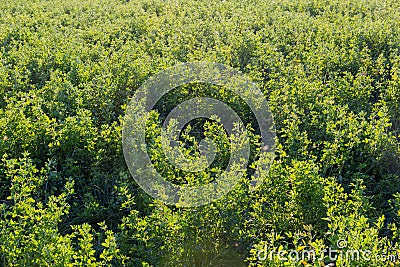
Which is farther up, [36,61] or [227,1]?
[227,1]

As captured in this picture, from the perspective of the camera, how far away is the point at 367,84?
553 centimetres

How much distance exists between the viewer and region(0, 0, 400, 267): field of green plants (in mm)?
3535

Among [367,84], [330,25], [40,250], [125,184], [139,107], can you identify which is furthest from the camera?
[330,25]

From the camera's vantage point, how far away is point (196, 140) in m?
5.13

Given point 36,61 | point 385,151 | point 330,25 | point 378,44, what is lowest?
point 385,151

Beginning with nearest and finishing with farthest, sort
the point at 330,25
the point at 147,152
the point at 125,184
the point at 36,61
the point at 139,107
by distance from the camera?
the point at 125,184
the point at 147,152
the point at 139,107
the point at 36,61
the point at 330,25

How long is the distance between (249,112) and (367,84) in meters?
1.35

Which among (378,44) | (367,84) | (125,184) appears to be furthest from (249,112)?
(378,44)

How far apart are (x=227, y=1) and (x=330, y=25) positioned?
9.11 ft

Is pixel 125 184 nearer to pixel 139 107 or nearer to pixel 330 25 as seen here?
pixel 139 107

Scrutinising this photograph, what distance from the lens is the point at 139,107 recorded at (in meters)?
4.95

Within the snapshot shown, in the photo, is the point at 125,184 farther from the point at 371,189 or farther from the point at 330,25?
the point at 330,25

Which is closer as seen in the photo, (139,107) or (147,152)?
(147,152)

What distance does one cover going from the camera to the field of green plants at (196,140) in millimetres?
3535
